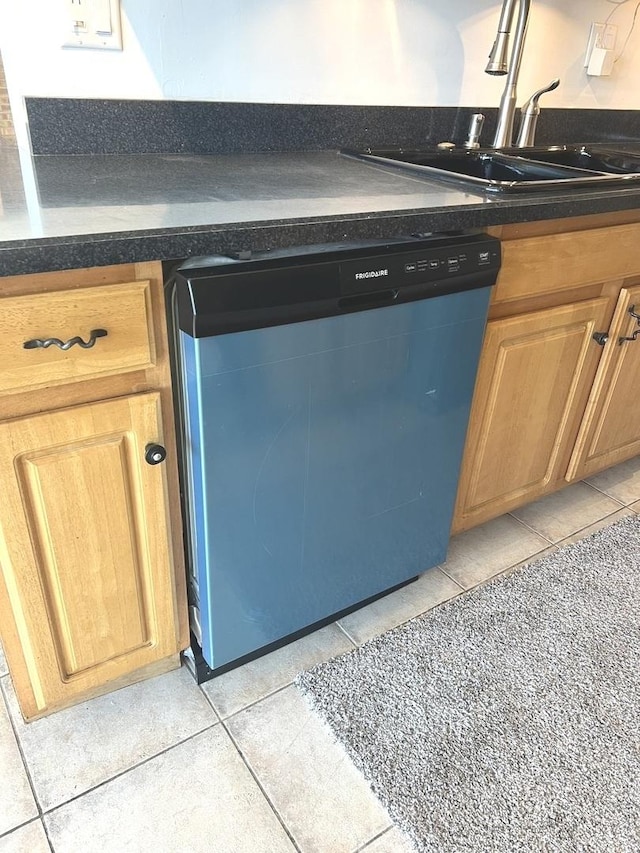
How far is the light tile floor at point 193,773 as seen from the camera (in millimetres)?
1056

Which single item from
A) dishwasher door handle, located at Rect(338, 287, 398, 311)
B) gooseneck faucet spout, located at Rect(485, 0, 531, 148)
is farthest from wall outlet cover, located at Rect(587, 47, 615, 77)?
dishwasher door handle, located at Rect(338, 287, 398, 311)

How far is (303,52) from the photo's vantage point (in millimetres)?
1503

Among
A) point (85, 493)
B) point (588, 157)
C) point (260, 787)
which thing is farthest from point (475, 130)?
point (260, 787)

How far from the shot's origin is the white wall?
1264mm

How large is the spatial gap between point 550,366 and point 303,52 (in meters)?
0.93

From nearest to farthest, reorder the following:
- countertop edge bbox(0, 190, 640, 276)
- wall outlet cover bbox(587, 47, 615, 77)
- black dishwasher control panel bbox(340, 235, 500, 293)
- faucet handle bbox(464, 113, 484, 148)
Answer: countertop edge bbox(0, 190, 640, 276), black dishwasher control panel bbox(340, 235, 500, 293), faucet handle bbox(464, 113, 484, 148), wall outlet cover bbox(587, 47, 615, 77)

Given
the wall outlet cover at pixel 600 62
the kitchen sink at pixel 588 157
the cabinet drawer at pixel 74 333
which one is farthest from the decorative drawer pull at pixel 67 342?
the wall outlet cover at pixel 600 62

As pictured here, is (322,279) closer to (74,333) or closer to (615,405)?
(74,333)

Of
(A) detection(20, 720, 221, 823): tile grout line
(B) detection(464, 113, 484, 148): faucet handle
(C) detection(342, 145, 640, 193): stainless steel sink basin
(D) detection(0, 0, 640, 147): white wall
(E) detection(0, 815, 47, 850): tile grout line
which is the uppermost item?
(D) detection(0, 0, 640, 147): white wall

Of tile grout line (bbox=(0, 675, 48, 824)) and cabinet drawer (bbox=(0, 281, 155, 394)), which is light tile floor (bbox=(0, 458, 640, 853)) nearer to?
tile grout line (bbox=(0, 675, 48, 824))

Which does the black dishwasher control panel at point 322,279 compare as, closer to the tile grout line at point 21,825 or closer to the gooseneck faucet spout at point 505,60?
the gooseneck faucet spout at point 505,60

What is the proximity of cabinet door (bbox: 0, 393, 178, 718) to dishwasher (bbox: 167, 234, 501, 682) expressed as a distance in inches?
Answer: 3.3

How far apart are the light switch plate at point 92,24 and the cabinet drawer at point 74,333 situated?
2.33 feet

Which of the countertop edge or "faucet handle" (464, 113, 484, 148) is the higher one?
"faucet handle" (464, 113, 484, 148)
